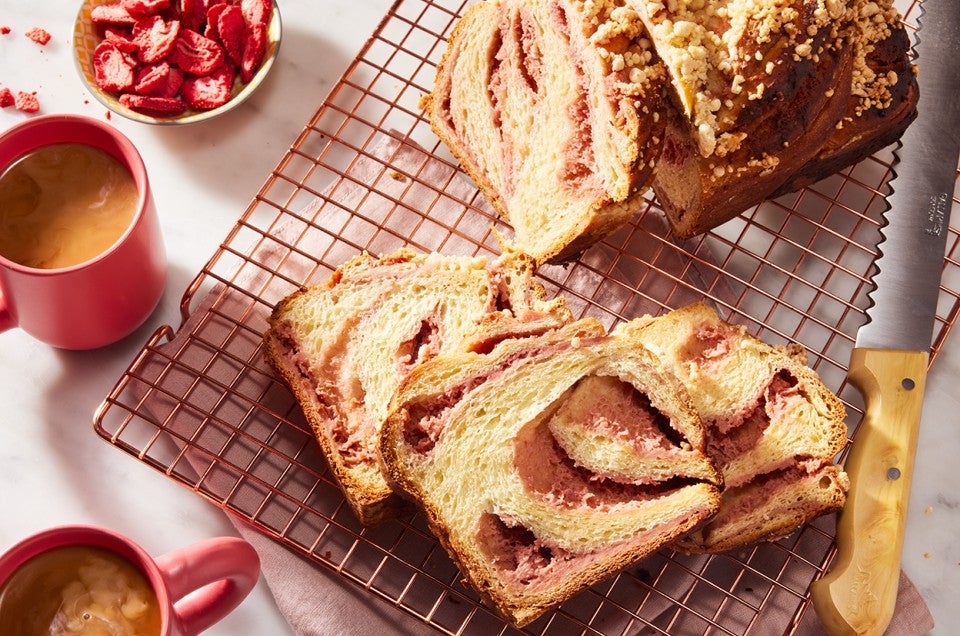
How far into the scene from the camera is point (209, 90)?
350 centimetres

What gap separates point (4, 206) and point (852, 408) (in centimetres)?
253

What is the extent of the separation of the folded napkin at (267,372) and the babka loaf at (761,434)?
34 cm

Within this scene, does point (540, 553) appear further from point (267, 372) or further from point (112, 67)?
point (112, 67)

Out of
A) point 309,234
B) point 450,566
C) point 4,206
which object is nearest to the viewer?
point 4,206

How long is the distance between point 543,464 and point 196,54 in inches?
71.2

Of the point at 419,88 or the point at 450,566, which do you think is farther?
the point at 419,88

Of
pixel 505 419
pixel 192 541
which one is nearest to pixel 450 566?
pixel 505 419

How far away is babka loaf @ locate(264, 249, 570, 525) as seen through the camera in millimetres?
2926

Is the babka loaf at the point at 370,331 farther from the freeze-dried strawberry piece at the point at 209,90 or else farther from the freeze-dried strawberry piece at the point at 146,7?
the freeze-dried strawberry piece at the point at 146,7

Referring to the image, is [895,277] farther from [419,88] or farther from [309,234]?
[309,234]

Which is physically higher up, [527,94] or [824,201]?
[527,94]

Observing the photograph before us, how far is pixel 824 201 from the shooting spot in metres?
3.53

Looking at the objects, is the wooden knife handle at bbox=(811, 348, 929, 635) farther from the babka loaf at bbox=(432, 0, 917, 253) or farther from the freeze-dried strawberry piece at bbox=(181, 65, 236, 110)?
the freeze-dried strawberry piece at bbox=(181, 65, 236, 110)

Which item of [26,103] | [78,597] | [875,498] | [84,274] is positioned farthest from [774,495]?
[26,103]
